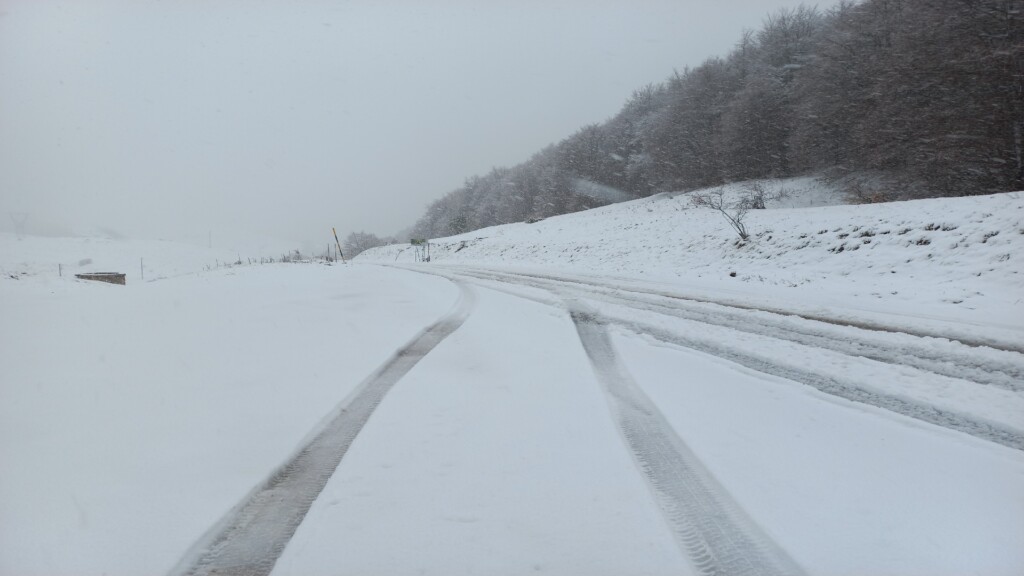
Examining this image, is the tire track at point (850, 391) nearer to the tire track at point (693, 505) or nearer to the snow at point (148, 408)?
the tire track at point (693, 505)

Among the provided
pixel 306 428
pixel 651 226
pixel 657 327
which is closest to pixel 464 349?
pixel 306 428

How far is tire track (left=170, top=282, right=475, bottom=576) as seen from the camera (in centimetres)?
175

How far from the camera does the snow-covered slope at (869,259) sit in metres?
6.94

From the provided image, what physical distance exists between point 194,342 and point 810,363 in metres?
6.39

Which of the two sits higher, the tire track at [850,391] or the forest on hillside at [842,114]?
the forest on hillside at [842,114]

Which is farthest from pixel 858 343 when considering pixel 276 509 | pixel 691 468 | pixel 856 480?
pixel 276 509

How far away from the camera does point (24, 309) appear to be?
5867 mm

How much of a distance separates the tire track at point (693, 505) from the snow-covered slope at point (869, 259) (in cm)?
552

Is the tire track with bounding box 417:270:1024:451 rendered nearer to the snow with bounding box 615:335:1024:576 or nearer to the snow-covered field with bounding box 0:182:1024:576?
the snow-covered field with bounding box 0:182:1024:576

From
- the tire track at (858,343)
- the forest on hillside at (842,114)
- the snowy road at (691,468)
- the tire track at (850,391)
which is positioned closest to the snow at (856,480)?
the snowy road at (691,468)

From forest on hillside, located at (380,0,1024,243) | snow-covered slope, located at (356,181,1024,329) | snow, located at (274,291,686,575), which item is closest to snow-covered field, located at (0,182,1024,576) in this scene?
snow, located at (274,291,686,575)

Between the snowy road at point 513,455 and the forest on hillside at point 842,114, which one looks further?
the forest on hillside at point 842,114

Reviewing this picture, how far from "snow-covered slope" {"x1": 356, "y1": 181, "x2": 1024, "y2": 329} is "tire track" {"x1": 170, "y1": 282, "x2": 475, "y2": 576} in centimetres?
731

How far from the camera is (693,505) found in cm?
215
